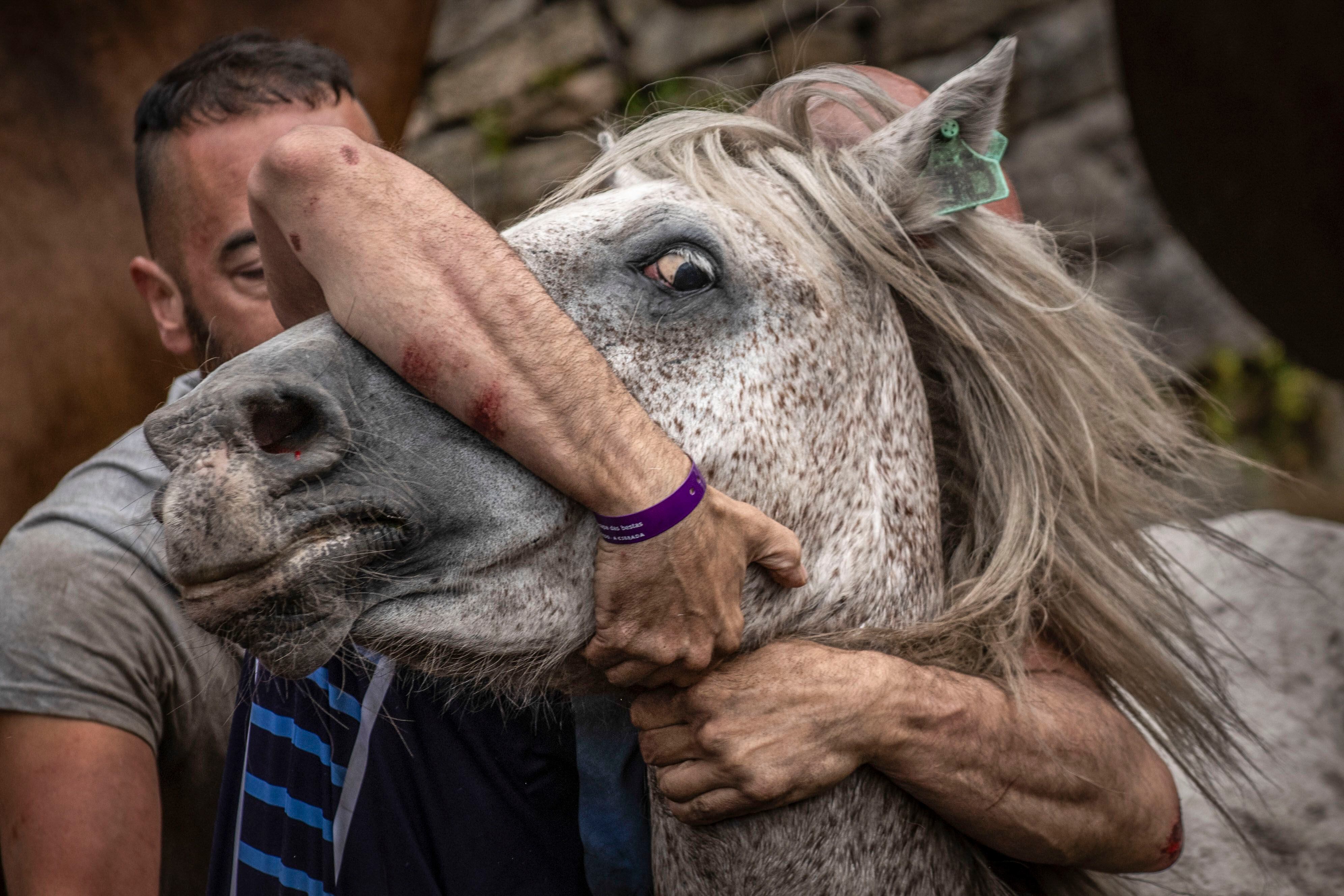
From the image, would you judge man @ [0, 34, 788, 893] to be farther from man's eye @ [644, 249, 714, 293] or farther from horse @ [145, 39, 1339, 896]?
man's eye @ [644, 249, 714, 293]

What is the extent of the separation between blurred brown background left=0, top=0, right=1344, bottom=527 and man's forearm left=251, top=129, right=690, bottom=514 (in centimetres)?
30

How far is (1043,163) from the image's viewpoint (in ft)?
18.0

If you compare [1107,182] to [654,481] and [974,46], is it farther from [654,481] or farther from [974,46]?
[654,481]

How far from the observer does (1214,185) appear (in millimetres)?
2859

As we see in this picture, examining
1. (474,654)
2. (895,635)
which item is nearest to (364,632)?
(474,654)

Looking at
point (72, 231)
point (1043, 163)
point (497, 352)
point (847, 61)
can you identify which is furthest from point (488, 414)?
point (1043, 163)

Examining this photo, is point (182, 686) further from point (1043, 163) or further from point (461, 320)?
point (1043, 163)

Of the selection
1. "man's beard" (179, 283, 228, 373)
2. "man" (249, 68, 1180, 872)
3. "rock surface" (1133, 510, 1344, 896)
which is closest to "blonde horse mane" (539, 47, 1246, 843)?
"man" (249, 68, 1180, 872)

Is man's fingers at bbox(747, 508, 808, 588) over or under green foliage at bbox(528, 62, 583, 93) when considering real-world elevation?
under

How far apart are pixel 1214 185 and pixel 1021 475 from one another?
6.39 feet

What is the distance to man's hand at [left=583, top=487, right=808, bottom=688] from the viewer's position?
3.26ft

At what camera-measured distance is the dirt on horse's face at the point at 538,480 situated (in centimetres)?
90

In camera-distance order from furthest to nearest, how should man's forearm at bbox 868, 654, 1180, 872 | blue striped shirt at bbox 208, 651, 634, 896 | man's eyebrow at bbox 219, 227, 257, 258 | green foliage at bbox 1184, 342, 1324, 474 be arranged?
green foliage at bbox 1184, 342, 1324, 474, man's eyebrow at bbox 219, 227, 257, 258, blue striped shirt at bbox 208, 651, 634, 896, man's forearm at bbox 868, 654, 1180, 872

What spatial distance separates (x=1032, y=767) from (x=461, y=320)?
90 cm
